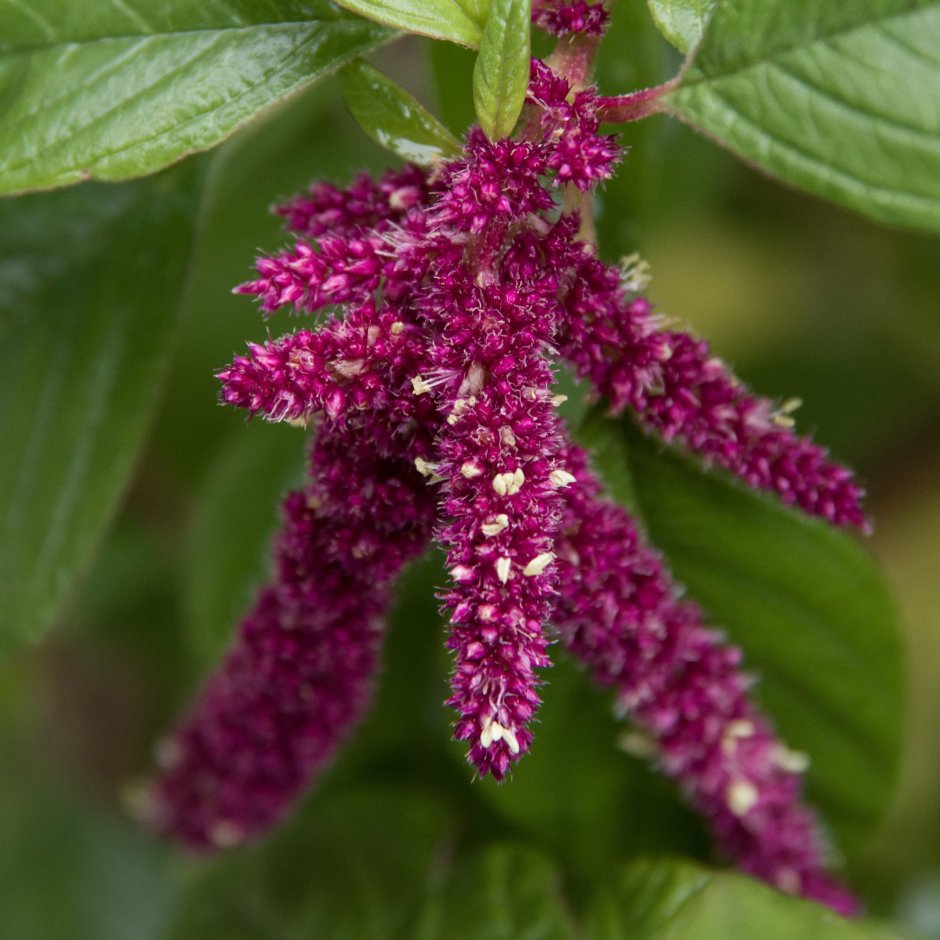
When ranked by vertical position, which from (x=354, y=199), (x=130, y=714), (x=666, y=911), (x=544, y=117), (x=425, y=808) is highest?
(x=544, y=117)

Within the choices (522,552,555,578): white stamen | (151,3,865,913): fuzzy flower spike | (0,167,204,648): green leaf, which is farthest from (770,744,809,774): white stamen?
(0,167,204,648): green leaf

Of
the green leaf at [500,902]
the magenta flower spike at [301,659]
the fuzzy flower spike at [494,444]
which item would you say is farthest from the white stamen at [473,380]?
the green leaf at [500,902]

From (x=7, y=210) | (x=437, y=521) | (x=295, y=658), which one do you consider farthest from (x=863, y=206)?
(x=7, y=210)

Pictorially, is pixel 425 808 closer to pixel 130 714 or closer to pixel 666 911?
pixel 666 911

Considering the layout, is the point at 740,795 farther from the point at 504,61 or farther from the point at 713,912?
the point at 504,61

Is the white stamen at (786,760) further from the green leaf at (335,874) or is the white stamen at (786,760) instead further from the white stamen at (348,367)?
the white stamen at (348,367)

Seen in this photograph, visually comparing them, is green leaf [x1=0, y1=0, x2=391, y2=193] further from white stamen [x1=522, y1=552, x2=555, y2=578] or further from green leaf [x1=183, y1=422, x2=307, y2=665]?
green leaf [x1=183, y1=422, x2=307, y2=665]
